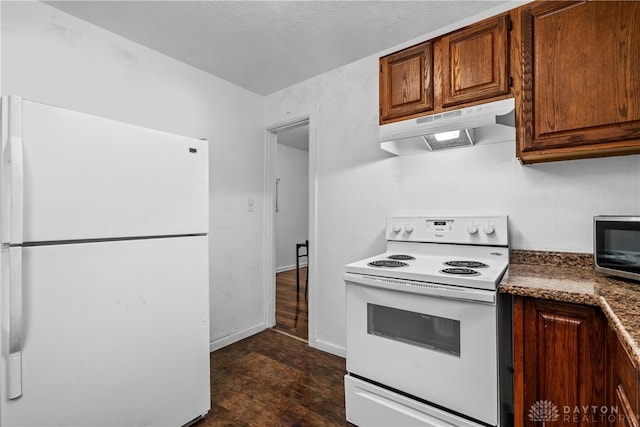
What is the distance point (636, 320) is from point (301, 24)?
7.02 feet

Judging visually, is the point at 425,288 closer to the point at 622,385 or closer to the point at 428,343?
the point at 428,343

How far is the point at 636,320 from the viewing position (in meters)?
0.84

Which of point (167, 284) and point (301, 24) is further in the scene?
point (301, 24)

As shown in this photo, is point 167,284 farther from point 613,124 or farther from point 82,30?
point 613,124

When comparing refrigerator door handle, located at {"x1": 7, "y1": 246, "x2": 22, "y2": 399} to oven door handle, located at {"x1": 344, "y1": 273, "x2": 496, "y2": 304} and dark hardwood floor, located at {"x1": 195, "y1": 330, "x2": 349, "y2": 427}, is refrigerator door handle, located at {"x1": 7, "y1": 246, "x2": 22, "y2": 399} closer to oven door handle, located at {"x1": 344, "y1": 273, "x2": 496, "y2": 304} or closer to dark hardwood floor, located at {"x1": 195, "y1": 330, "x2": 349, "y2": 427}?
dark hardwood floor, located at {"x1": 195, "y1": 330, "x2": 349, "y2": 427}

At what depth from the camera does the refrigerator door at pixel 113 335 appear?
→ 114 centimetres

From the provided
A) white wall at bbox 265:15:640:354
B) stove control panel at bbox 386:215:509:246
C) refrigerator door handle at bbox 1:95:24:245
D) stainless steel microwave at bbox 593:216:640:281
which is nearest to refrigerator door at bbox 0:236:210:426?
refrigerator door handle at bbox 1:95:24:245

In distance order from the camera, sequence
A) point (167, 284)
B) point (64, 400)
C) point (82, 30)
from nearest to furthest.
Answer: point (64, 400)
point (167, 284)
point (82, 30)

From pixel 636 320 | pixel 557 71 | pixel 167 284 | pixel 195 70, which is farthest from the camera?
pixel 195 70

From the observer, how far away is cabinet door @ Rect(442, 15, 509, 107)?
1509mm

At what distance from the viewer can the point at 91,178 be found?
1266 mm

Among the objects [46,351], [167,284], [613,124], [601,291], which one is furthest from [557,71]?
[46,351]

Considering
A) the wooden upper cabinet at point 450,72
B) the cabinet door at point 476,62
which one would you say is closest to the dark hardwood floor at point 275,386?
the wooden upper cabinet at point 450,72

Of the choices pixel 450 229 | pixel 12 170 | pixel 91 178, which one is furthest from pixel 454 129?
pixel 12 170
